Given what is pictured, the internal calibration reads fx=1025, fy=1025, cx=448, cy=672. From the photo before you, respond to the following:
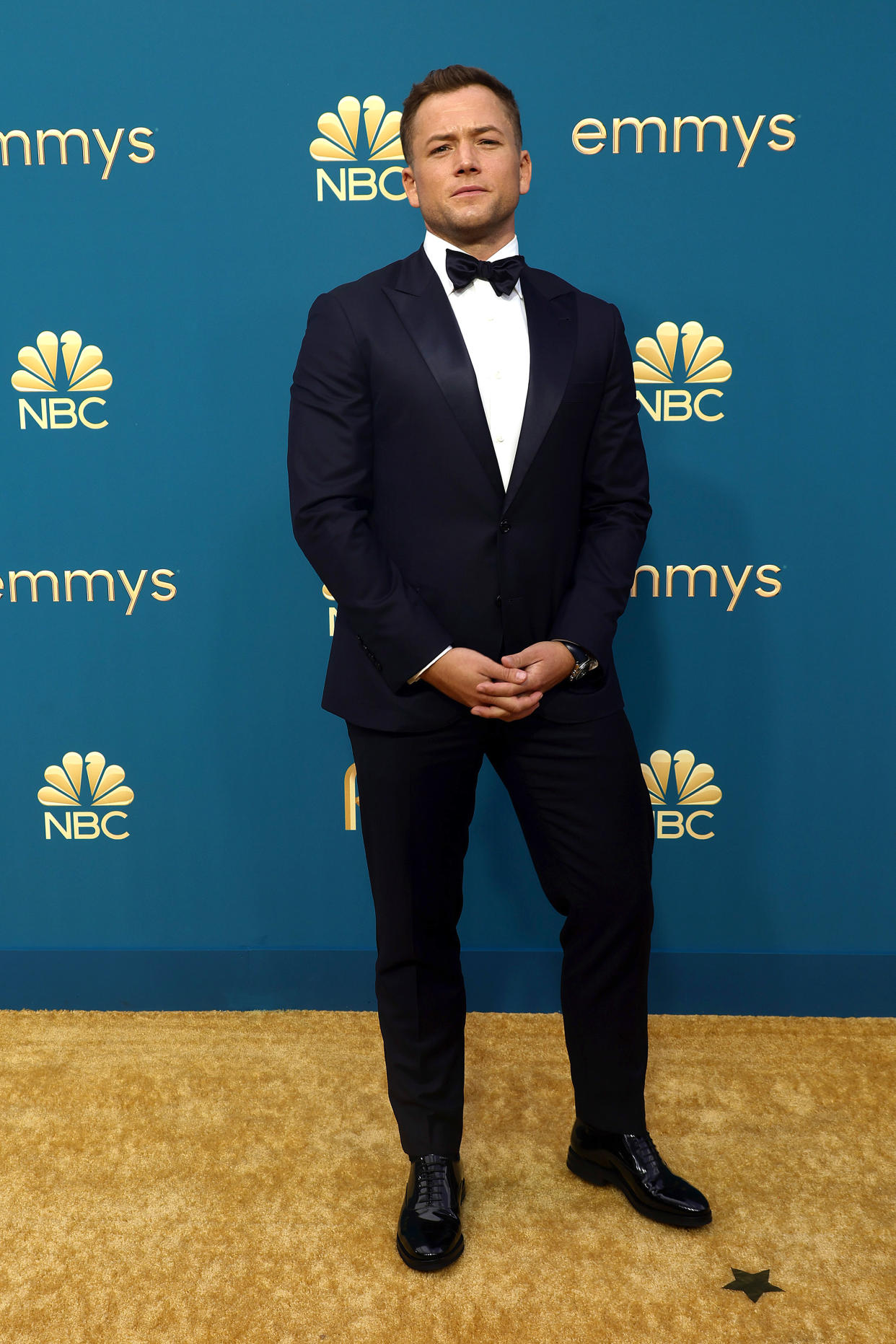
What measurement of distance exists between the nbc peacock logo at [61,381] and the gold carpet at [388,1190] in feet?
4.32

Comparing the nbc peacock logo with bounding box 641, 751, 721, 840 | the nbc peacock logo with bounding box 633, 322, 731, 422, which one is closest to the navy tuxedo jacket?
the nbc peacock logo with bounding box 633, 322, 731, 422

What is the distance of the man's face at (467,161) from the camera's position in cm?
148

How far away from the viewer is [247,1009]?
7.66 feet

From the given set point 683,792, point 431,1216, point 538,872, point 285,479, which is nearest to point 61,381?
point 285,479

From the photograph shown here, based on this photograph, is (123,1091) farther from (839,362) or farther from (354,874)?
(839,362)

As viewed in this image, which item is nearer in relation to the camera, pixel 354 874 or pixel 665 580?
pixel 665 580

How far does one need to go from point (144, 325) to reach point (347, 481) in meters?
0.90

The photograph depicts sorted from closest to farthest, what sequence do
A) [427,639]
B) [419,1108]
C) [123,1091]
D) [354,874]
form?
1. [427,639]
2. [419,1108]
3. [123,1091]
4. [354,874]

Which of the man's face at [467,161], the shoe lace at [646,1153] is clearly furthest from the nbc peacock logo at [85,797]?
the man's face at [467,161]

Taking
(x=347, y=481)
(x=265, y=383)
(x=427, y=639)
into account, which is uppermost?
(x=265, y=383)

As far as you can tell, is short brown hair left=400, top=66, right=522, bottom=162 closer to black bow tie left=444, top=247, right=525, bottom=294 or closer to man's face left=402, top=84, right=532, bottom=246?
man's face left=402, top=84, right=532, bottom=246

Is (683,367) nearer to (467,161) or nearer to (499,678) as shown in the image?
(467,161)

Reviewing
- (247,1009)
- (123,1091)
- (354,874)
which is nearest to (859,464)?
(354,874)

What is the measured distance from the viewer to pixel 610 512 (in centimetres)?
163
